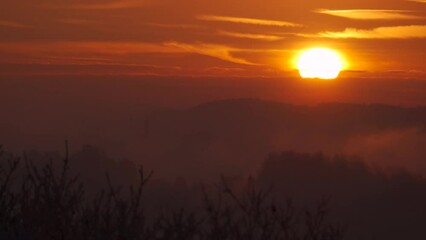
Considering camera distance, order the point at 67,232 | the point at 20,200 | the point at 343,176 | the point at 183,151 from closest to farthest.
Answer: the point at 67,232
the point at 20,200
the point at 183,151
the point at 343,176

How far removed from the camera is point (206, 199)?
43.2 ft

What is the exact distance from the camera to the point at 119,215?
12.4m

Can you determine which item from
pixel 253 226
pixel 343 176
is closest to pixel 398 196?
pixel 343 176

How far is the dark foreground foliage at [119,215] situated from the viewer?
12297 mm

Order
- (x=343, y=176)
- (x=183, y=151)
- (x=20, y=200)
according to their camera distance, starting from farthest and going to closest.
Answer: (x=343, y=176), (x=183, y=151), (x=20, y=200)

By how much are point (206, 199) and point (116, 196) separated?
3.83 feet

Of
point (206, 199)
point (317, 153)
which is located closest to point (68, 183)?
point (206, 199)

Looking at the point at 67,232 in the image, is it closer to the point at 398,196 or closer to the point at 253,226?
the point at 253,226

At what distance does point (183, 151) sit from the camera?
150875 millimetres

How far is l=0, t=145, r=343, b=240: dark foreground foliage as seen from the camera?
12.3 metres

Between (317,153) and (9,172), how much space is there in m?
178

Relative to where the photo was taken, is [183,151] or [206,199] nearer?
[206,199]

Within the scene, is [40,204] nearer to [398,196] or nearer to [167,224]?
[167,224]

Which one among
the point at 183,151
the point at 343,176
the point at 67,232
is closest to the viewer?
the point at 67,232
